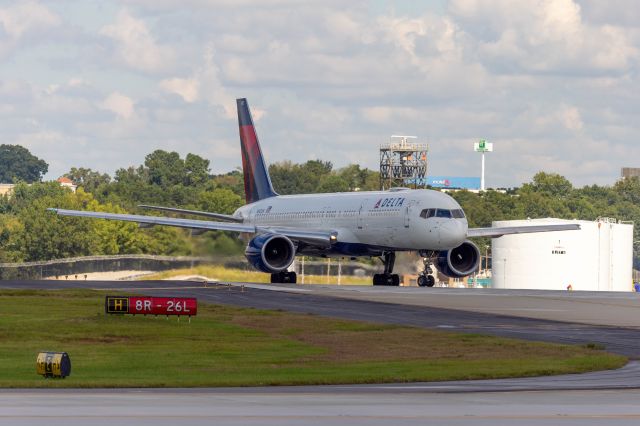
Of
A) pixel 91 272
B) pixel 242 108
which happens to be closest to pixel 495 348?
pixel 242 108

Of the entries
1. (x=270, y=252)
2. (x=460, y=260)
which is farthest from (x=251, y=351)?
(x=460, y=260)

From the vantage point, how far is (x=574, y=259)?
125 m

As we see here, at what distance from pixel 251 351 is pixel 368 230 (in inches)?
1501

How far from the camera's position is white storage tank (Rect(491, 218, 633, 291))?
409 feet

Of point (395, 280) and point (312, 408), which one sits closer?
point (312, 408)

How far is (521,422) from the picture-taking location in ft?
77.3

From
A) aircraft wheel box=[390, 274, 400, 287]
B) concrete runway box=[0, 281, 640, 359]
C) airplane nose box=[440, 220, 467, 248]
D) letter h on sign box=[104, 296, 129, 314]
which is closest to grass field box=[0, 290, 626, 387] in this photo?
letter h on sign box=[104, 296, 129, 314]

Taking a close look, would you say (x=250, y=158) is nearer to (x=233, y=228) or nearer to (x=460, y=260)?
(x=233, y=228)

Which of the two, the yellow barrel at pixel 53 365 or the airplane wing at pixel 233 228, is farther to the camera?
the airplane wing at pixel 233 228

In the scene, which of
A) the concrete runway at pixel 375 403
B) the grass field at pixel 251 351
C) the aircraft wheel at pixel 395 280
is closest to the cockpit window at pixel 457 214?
the aircraft wheel at pixel 395 280

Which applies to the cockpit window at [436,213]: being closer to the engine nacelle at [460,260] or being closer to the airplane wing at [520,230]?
the engine nacelle at [460,260]

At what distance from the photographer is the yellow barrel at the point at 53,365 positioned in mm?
31227

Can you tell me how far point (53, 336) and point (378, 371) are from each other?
43.5 ft

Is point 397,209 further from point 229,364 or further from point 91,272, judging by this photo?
point 229,364
